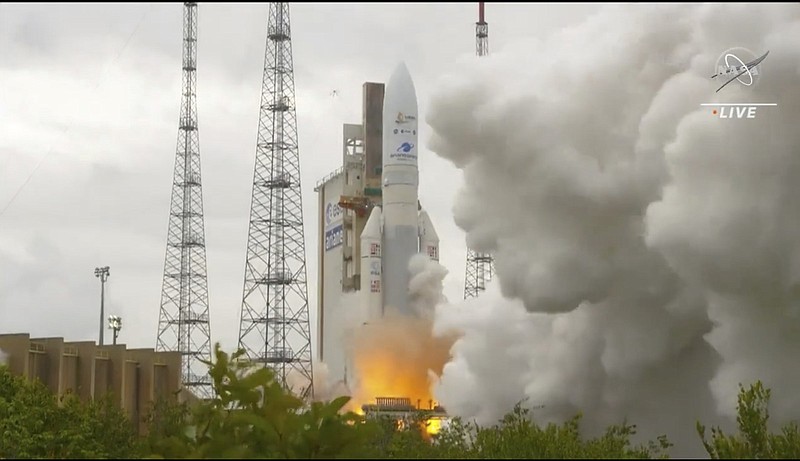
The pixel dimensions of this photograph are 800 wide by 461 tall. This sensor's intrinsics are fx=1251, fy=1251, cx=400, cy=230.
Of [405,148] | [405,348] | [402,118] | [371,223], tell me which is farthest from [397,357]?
[402,118]

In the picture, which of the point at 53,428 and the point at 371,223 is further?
the point at 371,223

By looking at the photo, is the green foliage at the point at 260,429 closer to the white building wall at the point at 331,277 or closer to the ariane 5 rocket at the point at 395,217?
the ariane 5 rocket at the point at 395,217

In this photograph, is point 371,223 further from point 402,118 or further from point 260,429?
point 260,429

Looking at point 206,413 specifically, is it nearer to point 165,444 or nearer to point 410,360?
point 165,444

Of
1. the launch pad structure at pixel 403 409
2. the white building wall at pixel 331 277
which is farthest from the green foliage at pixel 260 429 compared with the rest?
the white building wall at pixel 331 277

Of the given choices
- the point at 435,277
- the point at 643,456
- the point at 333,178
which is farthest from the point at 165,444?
the point at 333,178

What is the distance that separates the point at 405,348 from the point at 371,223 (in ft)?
18.1

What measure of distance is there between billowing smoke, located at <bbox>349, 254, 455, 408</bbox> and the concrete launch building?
0.71 meters

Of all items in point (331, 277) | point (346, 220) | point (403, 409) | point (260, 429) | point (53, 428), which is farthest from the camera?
point (331, 277)

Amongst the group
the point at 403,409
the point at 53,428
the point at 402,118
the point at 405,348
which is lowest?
the point at 53,428

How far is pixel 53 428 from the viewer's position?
31547 millimetres

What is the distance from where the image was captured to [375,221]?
5328 cm

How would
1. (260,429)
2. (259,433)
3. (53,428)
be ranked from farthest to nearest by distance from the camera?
(53,428), (259,433), (260,429)

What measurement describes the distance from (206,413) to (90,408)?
13.4m
